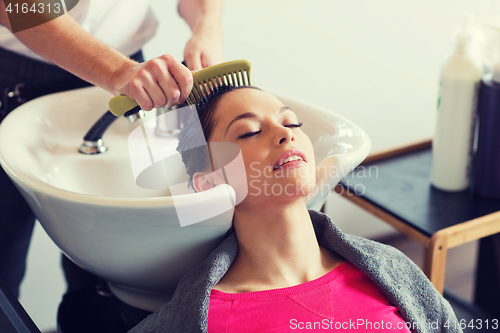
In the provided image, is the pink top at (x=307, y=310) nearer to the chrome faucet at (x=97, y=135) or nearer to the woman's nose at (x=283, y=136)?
the woman's nose at (x=283, y=136)

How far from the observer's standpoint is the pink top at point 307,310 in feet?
2.29

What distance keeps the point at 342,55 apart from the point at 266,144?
36.4 inches

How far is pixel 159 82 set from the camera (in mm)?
696

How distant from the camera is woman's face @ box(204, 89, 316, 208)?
0.74 metres

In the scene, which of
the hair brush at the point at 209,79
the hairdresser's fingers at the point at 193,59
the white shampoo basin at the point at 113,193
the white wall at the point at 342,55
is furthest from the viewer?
the white wall at the point at 342,55

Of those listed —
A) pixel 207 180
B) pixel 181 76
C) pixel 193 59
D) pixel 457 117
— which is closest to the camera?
pixel 181 76

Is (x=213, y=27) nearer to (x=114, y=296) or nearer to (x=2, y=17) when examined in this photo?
(x=2, y=17)

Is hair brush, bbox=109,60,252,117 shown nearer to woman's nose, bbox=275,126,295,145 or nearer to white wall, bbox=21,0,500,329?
woman's nose, bbox=275,126,295,145

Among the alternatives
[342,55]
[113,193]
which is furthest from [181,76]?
[342,55]

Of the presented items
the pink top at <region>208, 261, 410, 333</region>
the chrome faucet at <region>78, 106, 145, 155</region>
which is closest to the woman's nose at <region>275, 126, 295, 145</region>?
the pink top at <region>208, 261, 410, 333</region>

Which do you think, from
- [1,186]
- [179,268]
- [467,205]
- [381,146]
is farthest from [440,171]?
[1,186]

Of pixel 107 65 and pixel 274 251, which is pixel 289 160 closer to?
pixel 274 251

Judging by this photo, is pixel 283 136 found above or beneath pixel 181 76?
beneath

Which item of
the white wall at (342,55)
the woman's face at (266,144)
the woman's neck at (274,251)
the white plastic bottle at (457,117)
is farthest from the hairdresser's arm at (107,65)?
the white plastic bottle at (457,117)
